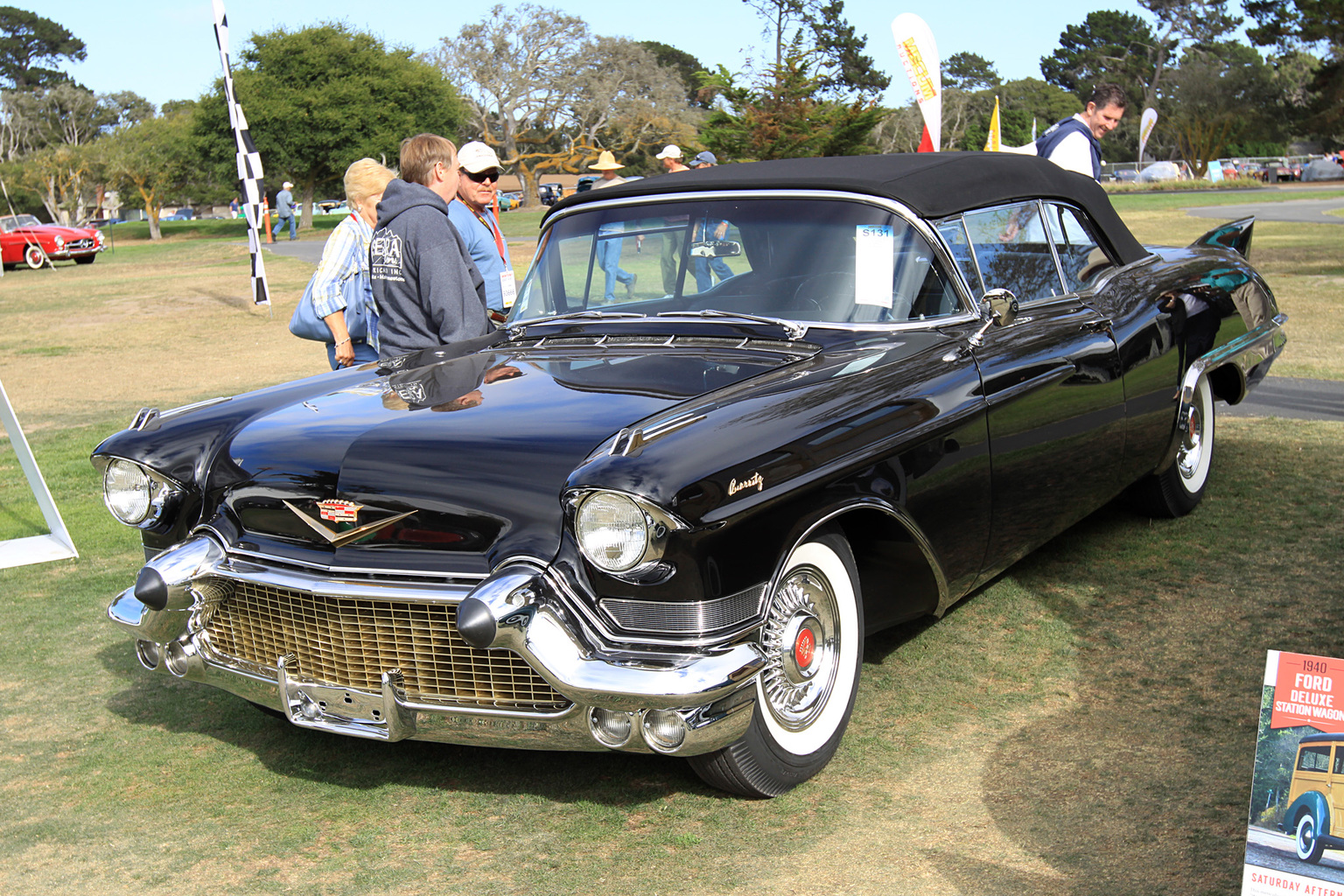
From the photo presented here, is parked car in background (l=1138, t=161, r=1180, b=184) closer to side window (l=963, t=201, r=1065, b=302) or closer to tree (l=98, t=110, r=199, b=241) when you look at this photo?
tree (l=98, t=110, r=199, b=241)

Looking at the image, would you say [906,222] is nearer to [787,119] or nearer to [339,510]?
[339,510]

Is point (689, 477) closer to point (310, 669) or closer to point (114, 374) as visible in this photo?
point (310, 669)

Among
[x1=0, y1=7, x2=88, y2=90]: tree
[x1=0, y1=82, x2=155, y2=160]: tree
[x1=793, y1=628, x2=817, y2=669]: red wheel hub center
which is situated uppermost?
[x1=0, y1=7, x2=88, y2=90]: tree

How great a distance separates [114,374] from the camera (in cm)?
1283

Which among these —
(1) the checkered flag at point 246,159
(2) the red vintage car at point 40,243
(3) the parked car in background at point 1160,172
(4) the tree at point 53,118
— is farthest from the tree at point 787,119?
(4) the tree at point 53,118

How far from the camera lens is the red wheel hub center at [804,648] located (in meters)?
3.03

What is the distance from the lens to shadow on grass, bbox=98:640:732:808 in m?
3.23

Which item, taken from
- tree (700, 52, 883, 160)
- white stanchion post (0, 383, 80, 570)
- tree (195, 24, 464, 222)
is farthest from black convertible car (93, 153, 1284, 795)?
tree (195, 24, 464, 222)

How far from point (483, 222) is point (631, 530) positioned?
12.1ft

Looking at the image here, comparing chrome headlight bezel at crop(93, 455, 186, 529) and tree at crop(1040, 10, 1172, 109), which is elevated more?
tree at crop(1040, 10, 1172, 109)

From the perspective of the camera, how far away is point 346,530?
9.78 ft

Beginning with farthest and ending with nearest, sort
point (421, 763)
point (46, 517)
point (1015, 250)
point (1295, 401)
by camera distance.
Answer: point (1295, 401)
point (46, 517)
point (1015, 250)
point (421, 763)

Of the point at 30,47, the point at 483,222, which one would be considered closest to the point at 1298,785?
the point at 483,222

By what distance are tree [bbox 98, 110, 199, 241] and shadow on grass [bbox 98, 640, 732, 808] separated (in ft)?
175
